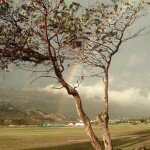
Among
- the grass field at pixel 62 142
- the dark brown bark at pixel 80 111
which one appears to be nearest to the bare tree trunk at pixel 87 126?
the dark brown bark at pixel 80 111

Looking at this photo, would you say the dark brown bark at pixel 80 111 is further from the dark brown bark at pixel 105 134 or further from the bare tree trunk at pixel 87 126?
the dark brown bark at pixel 105 134

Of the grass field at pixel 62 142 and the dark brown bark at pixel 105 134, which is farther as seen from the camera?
the grass field at pixel 62 142

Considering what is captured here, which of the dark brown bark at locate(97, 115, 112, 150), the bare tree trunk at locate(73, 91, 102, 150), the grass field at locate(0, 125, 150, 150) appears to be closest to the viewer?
the bare tree trunk at locate(73, 91, 102, 150)

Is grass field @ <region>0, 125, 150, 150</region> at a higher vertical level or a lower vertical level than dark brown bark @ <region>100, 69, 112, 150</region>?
higher

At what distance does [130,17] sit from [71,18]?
464 cm

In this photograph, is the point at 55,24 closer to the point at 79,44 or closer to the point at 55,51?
the point at 55,51

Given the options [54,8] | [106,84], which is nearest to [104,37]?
[106,84]

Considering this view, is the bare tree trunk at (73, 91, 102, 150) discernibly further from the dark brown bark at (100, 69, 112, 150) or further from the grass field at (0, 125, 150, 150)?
the grass field at (0, 125, 150, 150)

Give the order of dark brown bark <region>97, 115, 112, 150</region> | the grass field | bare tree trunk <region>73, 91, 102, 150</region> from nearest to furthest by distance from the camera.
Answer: bare tree trunk <region>73, 91, 102, 150</region>
dark brown bark <region>97, 115, 112, 150</region>
the grass field

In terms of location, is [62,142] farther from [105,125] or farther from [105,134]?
[105,134]

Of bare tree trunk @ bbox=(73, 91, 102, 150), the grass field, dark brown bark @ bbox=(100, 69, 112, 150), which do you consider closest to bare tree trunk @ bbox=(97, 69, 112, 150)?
dark brown bark @ bbox=(100, 69, 112, 150)

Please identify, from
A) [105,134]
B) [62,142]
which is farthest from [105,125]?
[62,142]

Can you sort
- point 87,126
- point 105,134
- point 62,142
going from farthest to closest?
point 62,142
point 105,134
point 87,126

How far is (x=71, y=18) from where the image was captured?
19469 millimetres
